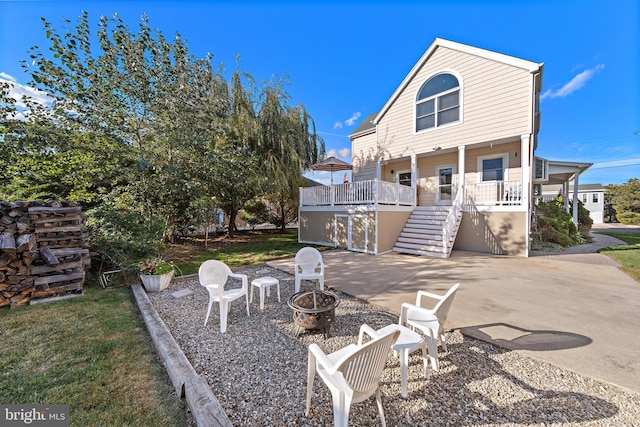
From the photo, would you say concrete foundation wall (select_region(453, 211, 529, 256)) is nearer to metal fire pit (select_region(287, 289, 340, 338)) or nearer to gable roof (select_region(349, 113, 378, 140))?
gable roof (select_region(349, 113, 378, 140))

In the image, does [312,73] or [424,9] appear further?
[312,73]

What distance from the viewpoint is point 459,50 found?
939cm

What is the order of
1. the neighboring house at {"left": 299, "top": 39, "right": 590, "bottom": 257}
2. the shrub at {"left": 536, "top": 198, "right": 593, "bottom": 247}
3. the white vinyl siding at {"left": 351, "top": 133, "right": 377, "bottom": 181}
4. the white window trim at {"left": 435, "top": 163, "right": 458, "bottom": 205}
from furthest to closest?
the white vinyl siding at {"left": 351, "top": 133, "right": 377, "bottom": 181}
the white window trim at {"left": 435, "top": 163, "right": 458, "bottom": 205}
the shrub at {"left": 536, "top": 198, "right": 593, "bottom": 247}
the neighboring house at {"left": 299, "top": 39, "right": 590, "bottom": 257}

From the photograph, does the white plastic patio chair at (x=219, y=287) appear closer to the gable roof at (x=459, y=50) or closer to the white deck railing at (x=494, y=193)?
the white deck railing at (x=494, y=193)

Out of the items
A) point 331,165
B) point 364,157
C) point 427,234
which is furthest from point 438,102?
point 427,234

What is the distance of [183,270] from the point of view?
6.54 meters

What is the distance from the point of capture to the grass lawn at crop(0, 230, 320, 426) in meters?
2.03

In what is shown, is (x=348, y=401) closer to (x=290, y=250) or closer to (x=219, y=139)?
(x=290, y=250)

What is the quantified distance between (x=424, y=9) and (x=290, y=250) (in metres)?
9.96

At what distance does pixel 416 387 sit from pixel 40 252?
652cm

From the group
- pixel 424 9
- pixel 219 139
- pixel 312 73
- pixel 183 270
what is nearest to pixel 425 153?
pixel 424 9

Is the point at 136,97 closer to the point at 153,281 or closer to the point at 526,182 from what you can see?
the point at 153,281

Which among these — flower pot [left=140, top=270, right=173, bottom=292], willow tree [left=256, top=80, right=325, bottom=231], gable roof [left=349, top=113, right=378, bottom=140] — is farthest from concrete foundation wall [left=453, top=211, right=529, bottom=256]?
flower pot [left=140, top=270, right=173, bottom=292]

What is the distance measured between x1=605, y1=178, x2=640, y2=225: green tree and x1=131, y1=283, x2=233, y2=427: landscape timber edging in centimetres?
3660
